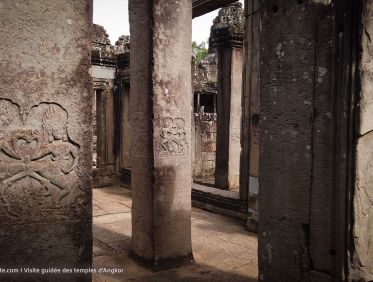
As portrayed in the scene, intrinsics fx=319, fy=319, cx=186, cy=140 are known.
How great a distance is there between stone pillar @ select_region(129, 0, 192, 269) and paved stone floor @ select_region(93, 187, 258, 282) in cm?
19

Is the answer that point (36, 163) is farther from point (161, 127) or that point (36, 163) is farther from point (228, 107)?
point (228, 107)

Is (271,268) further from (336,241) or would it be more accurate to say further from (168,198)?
(168,198)

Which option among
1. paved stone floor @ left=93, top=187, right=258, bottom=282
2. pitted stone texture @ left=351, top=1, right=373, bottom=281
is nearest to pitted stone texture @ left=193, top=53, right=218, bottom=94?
paved stone floor @ left=93, top=187, right=258, bottom=282

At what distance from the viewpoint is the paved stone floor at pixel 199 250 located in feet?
10.3

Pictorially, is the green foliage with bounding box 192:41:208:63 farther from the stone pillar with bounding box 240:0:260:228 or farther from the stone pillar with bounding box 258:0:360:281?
the stone pillar with bounding box 258:0:360:281

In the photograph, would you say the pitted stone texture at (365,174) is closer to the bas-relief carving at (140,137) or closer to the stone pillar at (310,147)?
the stone pillar at (310,147)

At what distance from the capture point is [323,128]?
1.91 m

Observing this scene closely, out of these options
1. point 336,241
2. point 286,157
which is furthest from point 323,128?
point 336,241

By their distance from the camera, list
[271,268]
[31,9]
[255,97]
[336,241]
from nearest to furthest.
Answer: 1. [31,9]
2. [336,241]
3. [271,268]
4. [255,97]

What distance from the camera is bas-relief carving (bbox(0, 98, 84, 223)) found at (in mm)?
1629

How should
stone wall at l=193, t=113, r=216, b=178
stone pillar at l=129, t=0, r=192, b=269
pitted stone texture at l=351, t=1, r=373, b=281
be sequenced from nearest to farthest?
pitted stone texture at l=351, t=1, r=373, b=281
stone pillar at l=129, t=0, r=192, b=269
stone wall at l=193, t=113, r=216, b=178

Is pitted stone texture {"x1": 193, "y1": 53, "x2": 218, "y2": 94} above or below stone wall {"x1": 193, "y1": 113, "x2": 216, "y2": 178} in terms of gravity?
above

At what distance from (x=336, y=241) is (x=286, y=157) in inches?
22.6

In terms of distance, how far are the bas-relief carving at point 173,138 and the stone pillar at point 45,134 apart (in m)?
1.51
